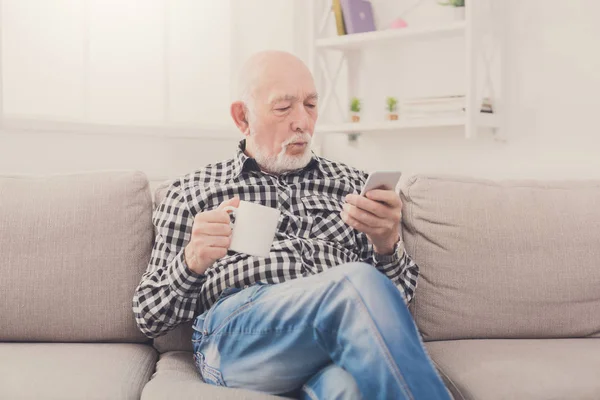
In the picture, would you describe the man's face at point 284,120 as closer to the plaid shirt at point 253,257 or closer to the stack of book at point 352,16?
the plaid shirt at point 253,257

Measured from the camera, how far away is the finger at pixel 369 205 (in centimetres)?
159

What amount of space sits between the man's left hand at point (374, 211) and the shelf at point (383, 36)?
4.84 feet

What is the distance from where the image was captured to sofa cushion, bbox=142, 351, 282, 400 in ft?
4.79

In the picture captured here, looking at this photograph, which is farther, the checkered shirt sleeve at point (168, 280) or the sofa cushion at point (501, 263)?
the sofa cushion at point (501, 263)

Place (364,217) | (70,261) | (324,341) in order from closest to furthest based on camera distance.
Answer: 1. (324,341)
2. (364,217)
3. (70,261)

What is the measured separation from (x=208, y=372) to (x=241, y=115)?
758 millimetres

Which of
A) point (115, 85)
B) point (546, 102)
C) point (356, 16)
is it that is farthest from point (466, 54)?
point (115, 85)

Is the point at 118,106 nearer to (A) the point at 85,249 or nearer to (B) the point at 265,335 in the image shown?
(A) the point at 85,249

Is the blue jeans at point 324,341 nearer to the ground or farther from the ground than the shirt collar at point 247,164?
nearer to the ground

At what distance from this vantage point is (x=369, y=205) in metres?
1.59

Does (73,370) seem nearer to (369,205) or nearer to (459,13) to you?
(369,205)

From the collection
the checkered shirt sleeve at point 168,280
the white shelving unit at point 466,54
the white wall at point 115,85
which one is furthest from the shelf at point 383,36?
the checkered shirt sleeve at point 168,280

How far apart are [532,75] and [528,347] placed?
144 centimetres

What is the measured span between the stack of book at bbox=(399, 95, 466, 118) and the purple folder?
0.40m
